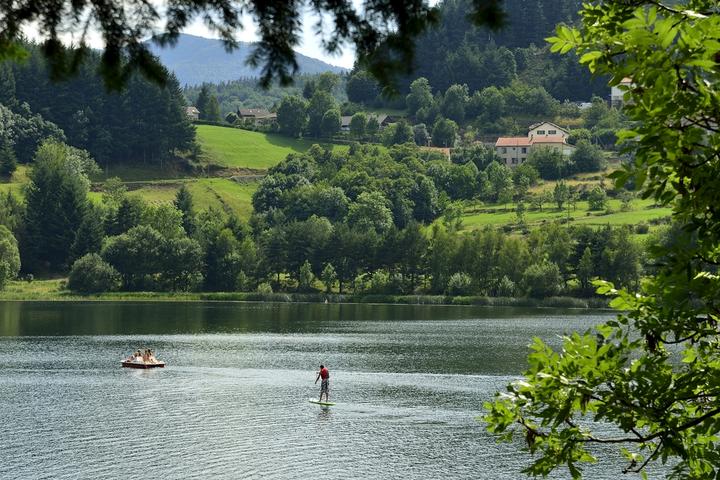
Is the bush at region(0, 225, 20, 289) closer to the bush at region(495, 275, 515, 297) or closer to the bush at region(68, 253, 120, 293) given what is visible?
the bush at region(68, 253, 120, 293)

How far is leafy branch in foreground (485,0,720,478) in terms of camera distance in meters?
14.5

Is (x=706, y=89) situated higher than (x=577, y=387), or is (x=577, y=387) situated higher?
(x=706, y=89)

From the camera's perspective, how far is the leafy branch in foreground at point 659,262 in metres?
14.5

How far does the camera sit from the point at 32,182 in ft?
650

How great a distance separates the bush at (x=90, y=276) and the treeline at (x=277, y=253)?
0.54 feet

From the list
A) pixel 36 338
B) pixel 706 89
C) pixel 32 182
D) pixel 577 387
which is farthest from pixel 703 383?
pixel 32 182

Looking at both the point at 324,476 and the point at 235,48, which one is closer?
the point at 235,48

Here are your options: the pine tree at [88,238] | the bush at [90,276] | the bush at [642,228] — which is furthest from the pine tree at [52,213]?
the bush at [642,228]

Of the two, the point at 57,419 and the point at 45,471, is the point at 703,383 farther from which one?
the point at 57,419

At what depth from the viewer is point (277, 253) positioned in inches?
7047

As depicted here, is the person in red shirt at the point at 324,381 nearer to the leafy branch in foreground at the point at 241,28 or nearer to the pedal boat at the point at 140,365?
the pedal boat at the point at 140,365

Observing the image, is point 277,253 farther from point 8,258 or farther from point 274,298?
point 8,258

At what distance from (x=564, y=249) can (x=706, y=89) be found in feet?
487

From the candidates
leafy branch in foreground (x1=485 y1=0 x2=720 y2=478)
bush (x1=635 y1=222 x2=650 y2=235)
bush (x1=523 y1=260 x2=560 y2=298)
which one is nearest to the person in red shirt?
leafy branch in foreground (x1=485 y1=0 x2=720 y2=478)
